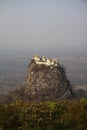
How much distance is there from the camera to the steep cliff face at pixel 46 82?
56.3 metres

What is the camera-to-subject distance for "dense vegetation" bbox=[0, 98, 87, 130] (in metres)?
8.70

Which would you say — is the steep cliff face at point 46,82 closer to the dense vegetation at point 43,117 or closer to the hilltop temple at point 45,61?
the hilltop temple at point 45,61

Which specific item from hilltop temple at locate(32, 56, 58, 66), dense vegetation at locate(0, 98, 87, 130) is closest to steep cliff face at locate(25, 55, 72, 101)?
hilltop temple at locate(32, 56, 58, 66)

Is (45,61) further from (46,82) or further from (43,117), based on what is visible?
(43,117)

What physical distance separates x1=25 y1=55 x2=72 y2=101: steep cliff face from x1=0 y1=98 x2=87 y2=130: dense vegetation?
45.1 m

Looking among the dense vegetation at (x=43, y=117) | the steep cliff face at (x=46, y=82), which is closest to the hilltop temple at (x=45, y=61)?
the steep cliff face at (x=46, y=82)

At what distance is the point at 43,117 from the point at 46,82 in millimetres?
49533

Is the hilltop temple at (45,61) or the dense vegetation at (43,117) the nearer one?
the dense vegetation at (43,117)

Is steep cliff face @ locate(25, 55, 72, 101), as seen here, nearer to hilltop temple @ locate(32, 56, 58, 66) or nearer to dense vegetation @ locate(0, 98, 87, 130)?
hilltop temple @ locate(32, 56, 58, 66)

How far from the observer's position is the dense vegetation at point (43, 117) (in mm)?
8703

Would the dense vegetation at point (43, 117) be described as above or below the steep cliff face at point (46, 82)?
above

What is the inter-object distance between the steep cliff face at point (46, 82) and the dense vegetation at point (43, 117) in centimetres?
4505

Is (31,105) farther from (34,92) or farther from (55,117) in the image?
(34,92)

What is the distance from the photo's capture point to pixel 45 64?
59.5m
